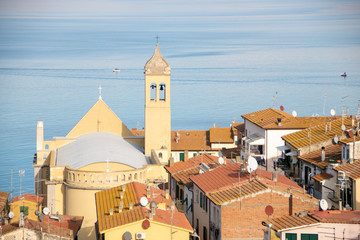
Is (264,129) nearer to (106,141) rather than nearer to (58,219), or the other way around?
(106,141)

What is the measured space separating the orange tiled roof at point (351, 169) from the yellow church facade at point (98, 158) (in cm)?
1225

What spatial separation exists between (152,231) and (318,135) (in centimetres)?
1365

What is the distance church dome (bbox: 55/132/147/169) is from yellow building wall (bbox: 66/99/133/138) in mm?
484

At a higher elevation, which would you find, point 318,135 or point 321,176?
point 318,135

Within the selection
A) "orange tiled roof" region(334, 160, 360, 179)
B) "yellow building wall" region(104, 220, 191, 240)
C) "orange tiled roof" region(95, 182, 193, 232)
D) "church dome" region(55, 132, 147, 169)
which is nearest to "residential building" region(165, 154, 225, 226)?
"orange tiled roof" region(95, 182, 193, 232)

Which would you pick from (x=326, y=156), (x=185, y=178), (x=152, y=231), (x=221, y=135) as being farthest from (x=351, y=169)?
(x=221, y=135)

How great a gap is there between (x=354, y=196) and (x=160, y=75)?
2063cm

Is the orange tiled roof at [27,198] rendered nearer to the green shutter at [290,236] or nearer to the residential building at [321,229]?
the residential building at [321,229]

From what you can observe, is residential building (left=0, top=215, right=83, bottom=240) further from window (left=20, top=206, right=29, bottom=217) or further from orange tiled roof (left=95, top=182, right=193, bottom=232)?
window (left=20, top=206, right=29, bottom=217)

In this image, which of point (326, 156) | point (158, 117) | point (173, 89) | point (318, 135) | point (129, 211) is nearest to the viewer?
point (129, 211)

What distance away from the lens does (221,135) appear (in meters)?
59.1

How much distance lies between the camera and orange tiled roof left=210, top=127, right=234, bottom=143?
58397 millimetres

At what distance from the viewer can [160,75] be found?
154 feet

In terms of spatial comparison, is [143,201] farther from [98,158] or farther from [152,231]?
[98,158]
